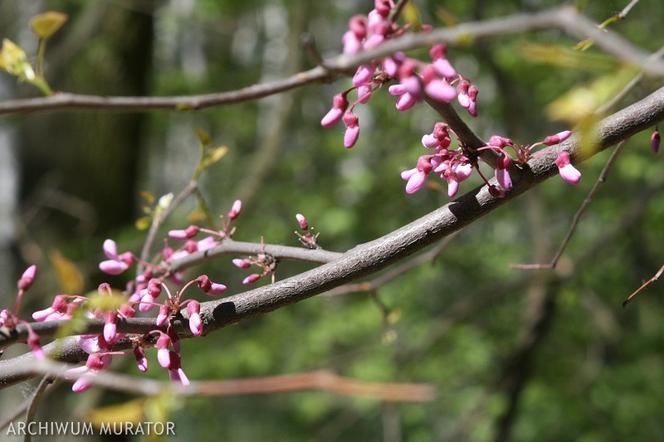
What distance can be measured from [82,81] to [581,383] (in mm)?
3631

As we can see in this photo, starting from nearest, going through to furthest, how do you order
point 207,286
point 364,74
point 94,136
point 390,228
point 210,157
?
point 364,74, point 207,286, point 210,157, point 94,136, point 390,228

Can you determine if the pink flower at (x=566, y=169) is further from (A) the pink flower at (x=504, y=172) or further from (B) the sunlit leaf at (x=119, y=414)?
(B) the sunlit leaf at (x=119, y=414)

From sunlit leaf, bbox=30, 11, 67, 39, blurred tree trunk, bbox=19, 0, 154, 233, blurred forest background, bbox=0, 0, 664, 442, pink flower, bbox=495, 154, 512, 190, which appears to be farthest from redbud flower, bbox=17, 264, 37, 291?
blurred tree trunk, bbox=19, 0, 154, 233

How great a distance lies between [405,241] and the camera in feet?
3.48

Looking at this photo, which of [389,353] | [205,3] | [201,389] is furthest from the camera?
[205,3]

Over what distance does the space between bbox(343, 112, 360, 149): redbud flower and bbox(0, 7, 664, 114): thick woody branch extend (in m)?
0.18

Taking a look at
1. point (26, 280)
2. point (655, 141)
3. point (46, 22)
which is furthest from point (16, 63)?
point (655, 141)

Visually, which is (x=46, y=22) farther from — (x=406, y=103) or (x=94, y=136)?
(x=94, y=136)

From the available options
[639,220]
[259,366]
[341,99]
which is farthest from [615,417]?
[341,99]

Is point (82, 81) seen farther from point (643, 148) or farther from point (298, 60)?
point (643, 148)


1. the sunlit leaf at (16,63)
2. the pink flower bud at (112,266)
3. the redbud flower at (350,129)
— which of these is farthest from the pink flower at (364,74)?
the pink flower bud at (112,266)

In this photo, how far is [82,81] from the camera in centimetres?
455

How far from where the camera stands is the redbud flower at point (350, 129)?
1053mm

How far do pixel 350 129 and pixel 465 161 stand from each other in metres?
0.17
